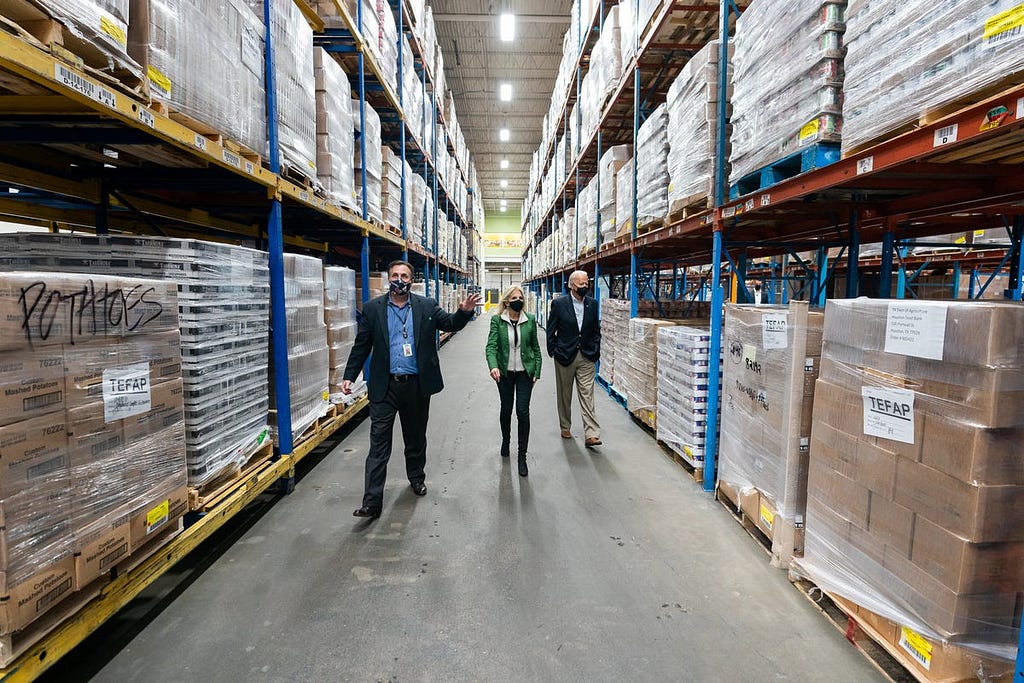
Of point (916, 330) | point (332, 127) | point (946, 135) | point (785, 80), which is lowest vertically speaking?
point (916, 330)

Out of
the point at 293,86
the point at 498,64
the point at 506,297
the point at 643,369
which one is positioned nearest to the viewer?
the point at 293,86

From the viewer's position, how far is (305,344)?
4332 millimetres

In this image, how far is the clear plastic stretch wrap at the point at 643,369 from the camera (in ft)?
18.1

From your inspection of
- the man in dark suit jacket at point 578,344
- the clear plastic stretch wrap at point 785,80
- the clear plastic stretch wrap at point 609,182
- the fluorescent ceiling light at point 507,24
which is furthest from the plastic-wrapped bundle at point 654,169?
the fluorescent ceiling light at point 507,24

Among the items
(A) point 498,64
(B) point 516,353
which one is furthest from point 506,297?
(A) point 498,64

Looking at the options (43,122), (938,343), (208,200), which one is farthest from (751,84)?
(208,200)

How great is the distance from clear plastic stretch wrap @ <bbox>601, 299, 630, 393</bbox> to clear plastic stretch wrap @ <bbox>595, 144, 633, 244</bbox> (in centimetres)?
106

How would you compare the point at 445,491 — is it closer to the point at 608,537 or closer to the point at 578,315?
the point at 608,537

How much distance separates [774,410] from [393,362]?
266 cm

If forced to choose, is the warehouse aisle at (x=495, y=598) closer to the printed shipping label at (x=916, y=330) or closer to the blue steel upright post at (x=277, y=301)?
the blue steel upright post at (x=277, y=301)

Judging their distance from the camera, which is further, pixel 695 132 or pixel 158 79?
pixel 695 132

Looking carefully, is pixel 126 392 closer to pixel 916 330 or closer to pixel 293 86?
pixel 293 86

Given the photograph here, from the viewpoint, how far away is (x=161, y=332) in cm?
246

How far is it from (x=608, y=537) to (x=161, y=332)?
9.64 feet
